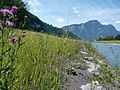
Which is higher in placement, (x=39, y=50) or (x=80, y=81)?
(x=39, y=50)

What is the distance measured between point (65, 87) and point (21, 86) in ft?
3.32

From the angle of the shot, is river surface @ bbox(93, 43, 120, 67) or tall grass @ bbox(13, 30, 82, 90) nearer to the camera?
tall grass @ bbox(13, 30, 82, 90)

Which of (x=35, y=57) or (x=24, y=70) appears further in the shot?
(x=35, y=57)

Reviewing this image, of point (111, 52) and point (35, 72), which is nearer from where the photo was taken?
point (35, 72)

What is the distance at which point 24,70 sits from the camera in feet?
16.6

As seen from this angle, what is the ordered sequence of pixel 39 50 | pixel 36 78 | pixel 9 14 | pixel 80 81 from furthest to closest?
1. pixel 39 50
2. pixel 80 81
3. pixel 36 78
4. pixel 9 14

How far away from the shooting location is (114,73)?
7.80 metres

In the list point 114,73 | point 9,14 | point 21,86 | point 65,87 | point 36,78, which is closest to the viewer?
point 9,14

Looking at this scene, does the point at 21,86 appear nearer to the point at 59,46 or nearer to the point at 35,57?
the point at 35,57

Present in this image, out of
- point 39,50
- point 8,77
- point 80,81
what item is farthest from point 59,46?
point 8,77

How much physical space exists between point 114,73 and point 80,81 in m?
1.73

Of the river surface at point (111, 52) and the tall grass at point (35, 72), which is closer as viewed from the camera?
the tall grass at point (35, 72)

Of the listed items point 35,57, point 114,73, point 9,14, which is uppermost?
point 9,14

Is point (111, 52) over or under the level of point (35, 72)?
over
